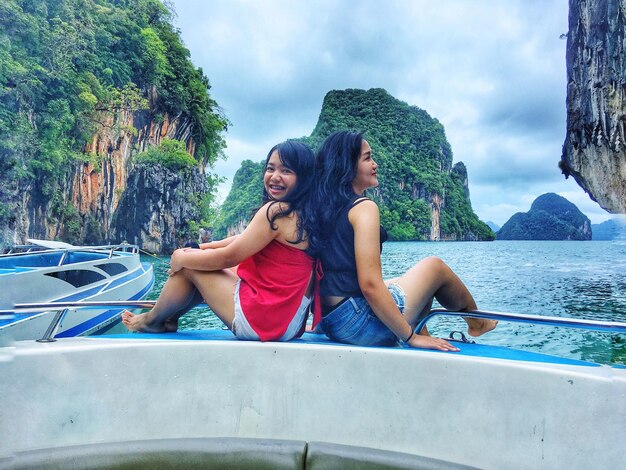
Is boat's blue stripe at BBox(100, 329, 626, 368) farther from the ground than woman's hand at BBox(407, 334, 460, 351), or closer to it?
closer to it

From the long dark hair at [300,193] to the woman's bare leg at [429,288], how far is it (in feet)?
1.17

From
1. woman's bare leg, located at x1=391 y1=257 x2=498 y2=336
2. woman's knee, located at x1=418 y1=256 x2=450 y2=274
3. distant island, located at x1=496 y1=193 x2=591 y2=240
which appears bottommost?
woman's bare leg, located at x1=391 y1=257 x2=498 y2=336

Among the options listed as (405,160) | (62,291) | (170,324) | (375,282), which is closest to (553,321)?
(375,282)

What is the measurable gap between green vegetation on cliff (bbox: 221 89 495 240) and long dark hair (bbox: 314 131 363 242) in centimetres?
6270

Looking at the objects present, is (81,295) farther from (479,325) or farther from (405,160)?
(405,160)

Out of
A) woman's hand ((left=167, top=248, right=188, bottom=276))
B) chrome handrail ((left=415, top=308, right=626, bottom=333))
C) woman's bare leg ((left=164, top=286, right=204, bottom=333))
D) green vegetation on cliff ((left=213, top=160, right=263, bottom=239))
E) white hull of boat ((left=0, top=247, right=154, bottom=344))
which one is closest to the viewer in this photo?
chrome handrail ((left=415, top=308, right=626, bottom=333))

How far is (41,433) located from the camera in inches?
47.4

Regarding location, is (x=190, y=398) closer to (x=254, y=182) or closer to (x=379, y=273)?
(x=379, y=273)

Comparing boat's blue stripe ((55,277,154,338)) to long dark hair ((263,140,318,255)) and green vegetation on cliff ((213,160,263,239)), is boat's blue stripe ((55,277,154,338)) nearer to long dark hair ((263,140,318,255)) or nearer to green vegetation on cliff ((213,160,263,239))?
long dark hair ((263,140,318,255))

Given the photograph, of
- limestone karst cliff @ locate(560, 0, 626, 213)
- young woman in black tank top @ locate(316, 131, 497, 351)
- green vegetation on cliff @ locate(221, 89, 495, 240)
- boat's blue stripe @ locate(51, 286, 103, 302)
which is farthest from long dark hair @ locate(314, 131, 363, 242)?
green vegetation on cliff @ locate(221, 89, 495, 240)

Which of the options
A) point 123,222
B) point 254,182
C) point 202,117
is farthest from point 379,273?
point 254,182

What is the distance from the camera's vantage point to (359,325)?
1.45m

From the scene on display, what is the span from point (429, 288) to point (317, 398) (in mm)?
549

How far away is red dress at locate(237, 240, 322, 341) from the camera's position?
1.42m
